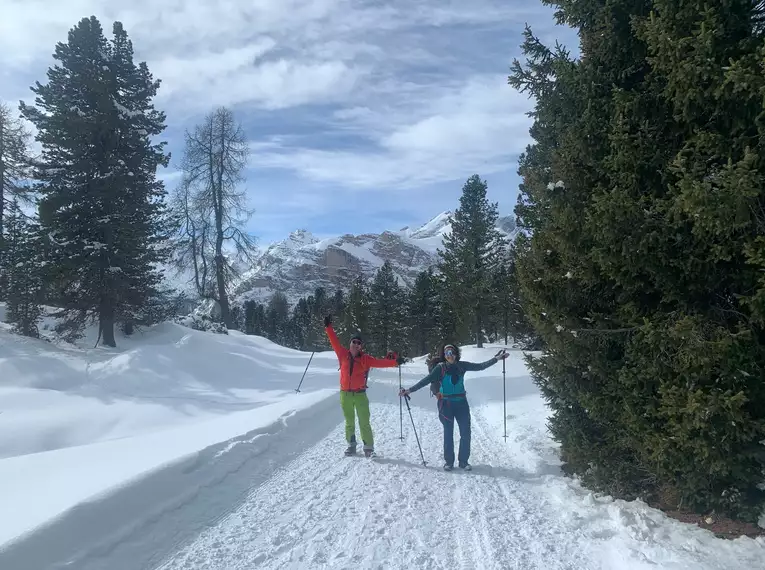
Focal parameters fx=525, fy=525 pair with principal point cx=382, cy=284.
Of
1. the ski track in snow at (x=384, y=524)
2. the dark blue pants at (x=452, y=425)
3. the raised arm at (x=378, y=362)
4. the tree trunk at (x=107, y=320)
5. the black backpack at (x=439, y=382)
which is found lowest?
the ski track in snow at (x=384, y=524)

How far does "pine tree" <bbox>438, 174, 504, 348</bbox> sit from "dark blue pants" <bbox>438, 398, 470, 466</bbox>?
3004 cm

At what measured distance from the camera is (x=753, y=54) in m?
4.08

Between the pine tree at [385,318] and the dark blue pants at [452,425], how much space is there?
40.9 metres

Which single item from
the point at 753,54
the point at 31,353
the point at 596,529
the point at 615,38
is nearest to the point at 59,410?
the point at 31,353

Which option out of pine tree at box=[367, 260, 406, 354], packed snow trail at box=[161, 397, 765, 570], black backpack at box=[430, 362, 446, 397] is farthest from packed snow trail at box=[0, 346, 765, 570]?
pine tree at box=[367, 260, 406, 354]

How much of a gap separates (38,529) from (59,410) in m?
8.83

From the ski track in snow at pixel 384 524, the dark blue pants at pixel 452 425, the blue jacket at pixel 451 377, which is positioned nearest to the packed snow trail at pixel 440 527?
the ski track in snow at pixel 384 524

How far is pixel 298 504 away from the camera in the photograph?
604 centimetres

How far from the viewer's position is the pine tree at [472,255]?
38906 millimetres

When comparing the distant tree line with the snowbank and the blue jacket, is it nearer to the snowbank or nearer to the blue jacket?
the snowbank

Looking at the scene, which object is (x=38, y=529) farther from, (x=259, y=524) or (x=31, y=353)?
(x=31, y=353)

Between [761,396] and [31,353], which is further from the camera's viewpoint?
[31,353]

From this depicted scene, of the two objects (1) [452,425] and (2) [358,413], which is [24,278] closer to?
(2) [358,413]

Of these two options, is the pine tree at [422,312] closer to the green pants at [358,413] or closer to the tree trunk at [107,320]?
the tree trunk at [107,320]
